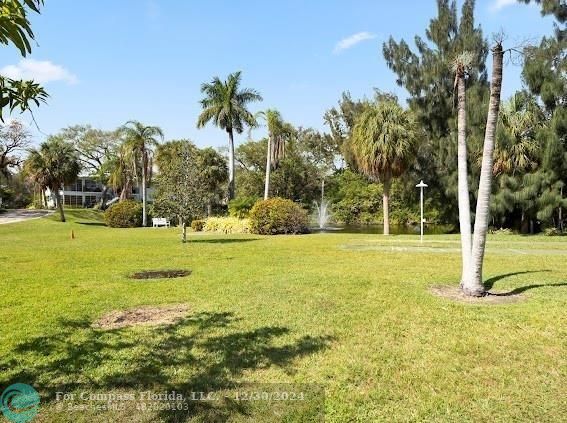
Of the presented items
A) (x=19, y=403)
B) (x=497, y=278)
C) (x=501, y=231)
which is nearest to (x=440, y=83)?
(x=501, y=231)

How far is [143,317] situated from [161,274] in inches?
147

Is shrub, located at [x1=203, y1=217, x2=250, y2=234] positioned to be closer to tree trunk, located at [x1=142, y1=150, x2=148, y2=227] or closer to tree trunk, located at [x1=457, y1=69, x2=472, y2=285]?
tree trunk, located at [x1=142, y1=150, x2=148, y2=227]

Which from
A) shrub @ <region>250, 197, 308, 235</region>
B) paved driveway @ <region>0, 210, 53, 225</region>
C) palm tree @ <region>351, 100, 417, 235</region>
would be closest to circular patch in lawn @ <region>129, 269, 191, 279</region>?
shrub @ <region>250, 197, 308, 235</region>

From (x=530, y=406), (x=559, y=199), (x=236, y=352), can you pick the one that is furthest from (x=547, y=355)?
(x=559, y=199)

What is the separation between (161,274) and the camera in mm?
9992

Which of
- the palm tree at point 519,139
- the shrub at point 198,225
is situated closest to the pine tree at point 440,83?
the palm tree at point 519,139

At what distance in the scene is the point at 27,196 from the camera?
200 ft

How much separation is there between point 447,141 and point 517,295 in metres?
18.6

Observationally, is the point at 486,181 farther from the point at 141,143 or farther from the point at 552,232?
the point at 141,143

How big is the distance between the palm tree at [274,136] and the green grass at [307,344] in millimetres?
21341

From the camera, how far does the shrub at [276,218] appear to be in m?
23.5

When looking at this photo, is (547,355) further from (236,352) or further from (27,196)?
(27,196)

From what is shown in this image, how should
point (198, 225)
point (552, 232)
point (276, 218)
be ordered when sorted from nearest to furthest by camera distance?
point (552, 232), point (276, 218), point (198, 225)

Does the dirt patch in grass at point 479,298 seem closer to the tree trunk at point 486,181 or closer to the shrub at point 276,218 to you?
the tree trunk at point 486,181
